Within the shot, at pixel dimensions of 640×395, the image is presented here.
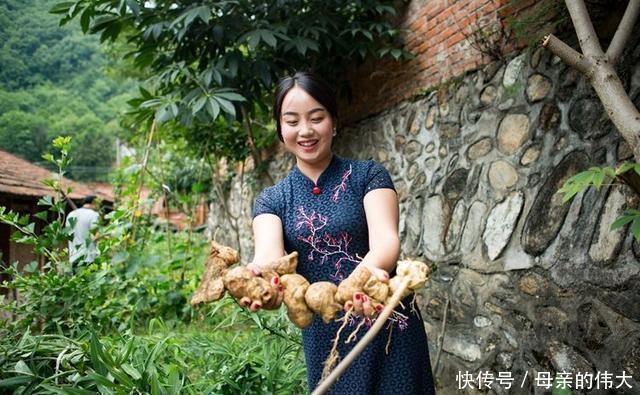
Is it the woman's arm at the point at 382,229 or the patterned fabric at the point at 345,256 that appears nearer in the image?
the woman's arm at the point at 382,229

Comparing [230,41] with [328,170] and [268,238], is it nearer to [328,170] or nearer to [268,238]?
[328,170]

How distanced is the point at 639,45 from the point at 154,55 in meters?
3.06

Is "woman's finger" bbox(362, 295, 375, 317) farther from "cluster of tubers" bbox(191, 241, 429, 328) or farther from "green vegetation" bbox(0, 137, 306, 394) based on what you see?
"green vegetation" bbox(0, 137, 306, 394)

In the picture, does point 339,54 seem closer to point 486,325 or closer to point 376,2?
point 376,2

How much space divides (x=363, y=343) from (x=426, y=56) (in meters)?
2.77

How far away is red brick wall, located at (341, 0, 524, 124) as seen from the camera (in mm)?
2881

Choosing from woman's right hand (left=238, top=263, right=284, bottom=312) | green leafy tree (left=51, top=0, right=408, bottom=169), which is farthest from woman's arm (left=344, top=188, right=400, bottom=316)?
green leafy tree (left=51, top=0, right=408, bottom=169)

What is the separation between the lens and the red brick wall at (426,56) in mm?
→ 2881

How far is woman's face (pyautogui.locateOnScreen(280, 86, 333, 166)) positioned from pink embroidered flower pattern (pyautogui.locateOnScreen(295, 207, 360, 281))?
17 cm

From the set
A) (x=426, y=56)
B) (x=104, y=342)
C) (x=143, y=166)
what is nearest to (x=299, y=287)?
(x=104, y=342)

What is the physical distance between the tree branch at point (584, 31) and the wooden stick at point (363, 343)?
969mm

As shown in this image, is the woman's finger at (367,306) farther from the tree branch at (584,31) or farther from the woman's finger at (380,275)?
the tree branch at (584,31)

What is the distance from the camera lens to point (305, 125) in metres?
1.43

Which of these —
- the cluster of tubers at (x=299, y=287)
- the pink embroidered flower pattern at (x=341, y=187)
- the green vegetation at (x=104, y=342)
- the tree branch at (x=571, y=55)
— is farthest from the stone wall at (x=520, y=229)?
the cluster of tubers at (x=299, y=287)
